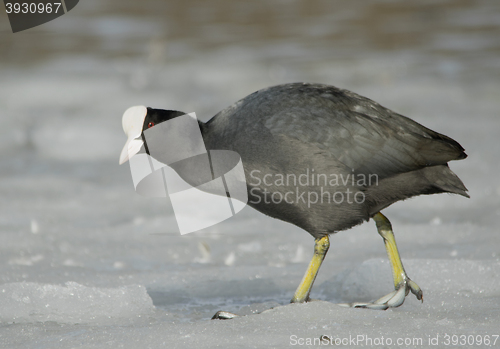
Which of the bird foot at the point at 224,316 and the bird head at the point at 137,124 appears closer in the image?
the bird foot at the point at 224,316

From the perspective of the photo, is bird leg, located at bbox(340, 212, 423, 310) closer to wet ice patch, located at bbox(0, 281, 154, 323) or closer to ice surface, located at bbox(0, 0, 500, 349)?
ice surface, located at bbox(0, 0, 500, 349)

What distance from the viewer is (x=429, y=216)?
4.99 metres

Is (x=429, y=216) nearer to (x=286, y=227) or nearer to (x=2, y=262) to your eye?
(x=286, y=227)

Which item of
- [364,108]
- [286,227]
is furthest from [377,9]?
[364,108]

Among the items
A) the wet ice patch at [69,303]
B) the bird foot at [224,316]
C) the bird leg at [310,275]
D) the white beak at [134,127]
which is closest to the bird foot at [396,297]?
the bird leg at [310,275]

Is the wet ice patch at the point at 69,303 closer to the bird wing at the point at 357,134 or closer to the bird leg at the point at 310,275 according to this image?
the bird leg at the point at 310,275

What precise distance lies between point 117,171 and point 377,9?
25.7 feet

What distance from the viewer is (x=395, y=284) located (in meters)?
3.33

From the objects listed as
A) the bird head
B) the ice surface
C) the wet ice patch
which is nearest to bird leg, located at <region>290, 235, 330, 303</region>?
the ice surface

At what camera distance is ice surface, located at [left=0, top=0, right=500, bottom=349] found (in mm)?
2936

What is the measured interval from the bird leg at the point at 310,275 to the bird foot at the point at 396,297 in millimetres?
223

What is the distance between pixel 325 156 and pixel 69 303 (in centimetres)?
146

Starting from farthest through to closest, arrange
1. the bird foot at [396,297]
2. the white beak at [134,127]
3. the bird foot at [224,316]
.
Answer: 1. the white beak at [134,127]
2. the bird foot at [396,297]
3. the bird foot at [224,316]

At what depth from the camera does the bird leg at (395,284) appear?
317 cm
